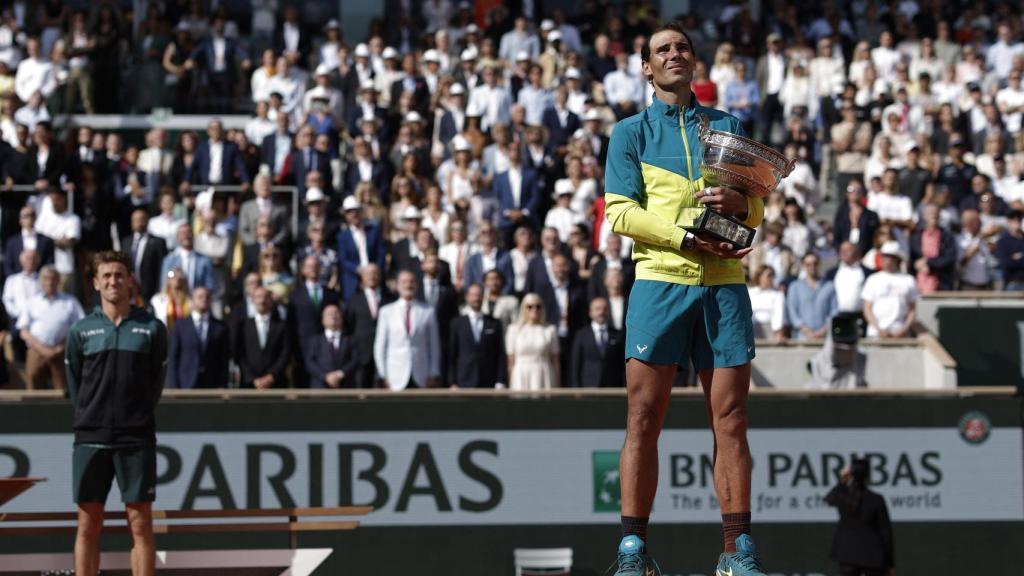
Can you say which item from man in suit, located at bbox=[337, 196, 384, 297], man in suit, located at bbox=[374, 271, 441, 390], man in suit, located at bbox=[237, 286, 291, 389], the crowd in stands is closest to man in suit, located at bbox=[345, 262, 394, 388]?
the crowd in stands

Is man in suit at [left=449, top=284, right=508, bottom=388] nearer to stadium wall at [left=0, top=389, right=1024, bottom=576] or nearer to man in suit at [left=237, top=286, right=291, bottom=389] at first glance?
man in suit at [left=237, top=286, right=291, bottom=389]

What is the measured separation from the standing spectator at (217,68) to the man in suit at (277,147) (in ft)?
10.6

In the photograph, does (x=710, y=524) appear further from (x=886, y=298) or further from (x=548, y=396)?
(x=886, y=298)

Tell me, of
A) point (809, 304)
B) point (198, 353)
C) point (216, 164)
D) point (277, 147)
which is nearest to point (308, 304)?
point (198, 353)

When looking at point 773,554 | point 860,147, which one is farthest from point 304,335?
point 860,147

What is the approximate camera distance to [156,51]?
22.2m

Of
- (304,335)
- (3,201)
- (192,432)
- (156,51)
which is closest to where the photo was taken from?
(192,432)

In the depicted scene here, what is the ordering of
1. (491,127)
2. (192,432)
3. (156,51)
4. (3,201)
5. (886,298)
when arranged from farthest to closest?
(156,51) < (491,127) < (3,201) < (886,298) < (192,432)

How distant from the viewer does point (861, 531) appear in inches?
492

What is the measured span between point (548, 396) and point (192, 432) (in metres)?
2.84

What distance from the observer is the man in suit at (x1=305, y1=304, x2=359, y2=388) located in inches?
563

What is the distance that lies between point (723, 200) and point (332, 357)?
8486 mm

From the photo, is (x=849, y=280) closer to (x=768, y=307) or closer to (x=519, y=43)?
(x=768, y=307)

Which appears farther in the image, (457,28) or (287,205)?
(457,28)
